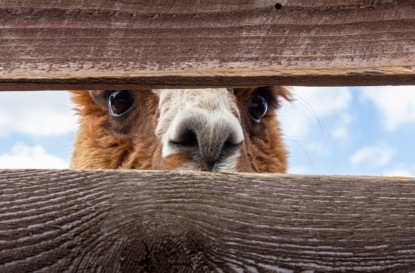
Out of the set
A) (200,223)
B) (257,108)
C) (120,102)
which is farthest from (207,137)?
(200,223)

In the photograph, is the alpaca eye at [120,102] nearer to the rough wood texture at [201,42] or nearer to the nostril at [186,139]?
the nostril at [186,139]

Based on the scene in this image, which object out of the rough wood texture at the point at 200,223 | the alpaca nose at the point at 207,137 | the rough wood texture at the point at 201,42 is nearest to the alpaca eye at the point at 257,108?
the alpaca nose at the point at 207,137

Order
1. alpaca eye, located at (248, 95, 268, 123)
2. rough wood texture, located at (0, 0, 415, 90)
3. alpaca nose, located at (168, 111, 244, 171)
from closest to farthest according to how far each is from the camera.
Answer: rough wood texture, located at (0, 0, 415, 90) → alpaca nose, located at (168, 111, 244, 171) → alpaca eye, located at (248, 95, 268, 123)

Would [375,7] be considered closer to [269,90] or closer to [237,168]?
[237,168]

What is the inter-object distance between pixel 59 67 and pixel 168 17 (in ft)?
0.95

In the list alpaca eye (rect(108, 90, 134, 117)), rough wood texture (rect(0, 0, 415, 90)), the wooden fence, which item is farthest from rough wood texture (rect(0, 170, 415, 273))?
alpaca eye (rect(108, 90, 134, 117))

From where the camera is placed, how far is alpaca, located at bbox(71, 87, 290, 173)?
309cm

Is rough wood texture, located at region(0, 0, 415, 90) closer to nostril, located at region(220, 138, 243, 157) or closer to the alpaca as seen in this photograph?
the alpaca

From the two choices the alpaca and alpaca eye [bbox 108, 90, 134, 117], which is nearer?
the alpaca

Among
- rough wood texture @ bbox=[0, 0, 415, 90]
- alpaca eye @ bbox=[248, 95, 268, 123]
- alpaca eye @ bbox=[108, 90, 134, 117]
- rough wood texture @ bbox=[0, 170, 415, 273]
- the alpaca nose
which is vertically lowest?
rough wood texture @ bbox=[0, 170, 415, 273]

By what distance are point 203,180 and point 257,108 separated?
3.06m

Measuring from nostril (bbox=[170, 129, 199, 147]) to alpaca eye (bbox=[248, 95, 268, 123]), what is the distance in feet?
4.23

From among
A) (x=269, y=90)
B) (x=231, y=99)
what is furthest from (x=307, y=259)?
(x=269, y=90)

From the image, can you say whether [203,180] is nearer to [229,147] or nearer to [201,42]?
[201,42]
